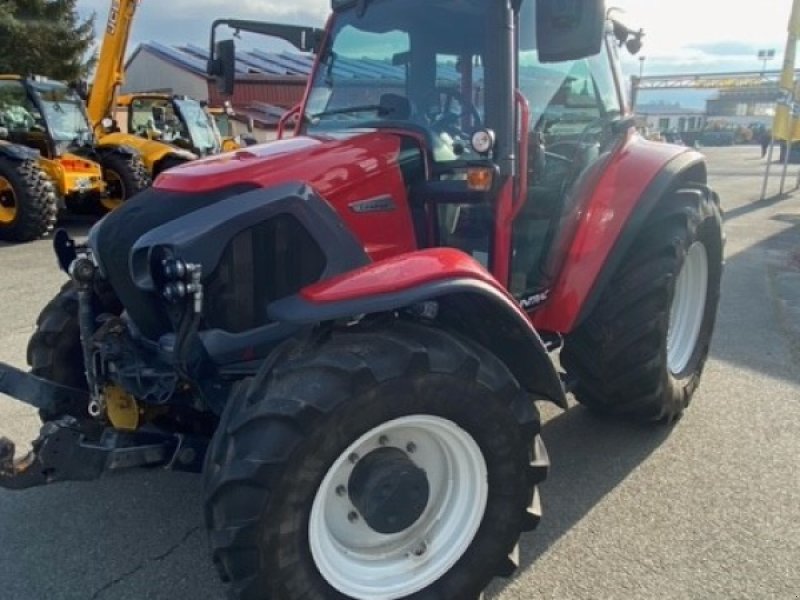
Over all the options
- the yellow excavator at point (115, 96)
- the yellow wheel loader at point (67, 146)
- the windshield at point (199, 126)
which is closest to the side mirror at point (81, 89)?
the yellow excavator at point (115, 96)

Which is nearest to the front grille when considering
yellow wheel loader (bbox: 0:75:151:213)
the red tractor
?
the red tractor

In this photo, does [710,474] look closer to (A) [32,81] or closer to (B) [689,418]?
(B) [689,418]

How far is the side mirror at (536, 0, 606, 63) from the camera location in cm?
234

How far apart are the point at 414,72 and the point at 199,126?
1138 centimetres

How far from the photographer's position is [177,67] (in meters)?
31.1

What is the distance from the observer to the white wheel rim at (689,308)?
13.5 ft

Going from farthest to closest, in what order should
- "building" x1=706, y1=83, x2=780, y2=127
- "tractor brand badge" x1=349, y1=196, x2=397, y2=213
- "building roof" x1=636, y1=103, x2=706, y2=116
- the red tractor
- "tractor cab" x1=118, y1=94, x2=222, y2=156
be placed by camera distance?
"building" x1=706, y1=83, x2=780, y2=127, "building roof" x1=636, y1=103, x2=706, y2=116, "tractor cab" x1=118, y1=94, x2=222, y2=156, "tractor brand badge" x1=349, y1=196, x2=397, y2=213, the red tractor

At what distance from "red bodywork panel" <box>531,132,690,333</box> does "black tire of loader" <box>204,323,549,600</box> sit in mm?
887

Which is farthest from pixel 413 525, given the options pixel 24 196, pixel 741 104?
pixel 741 104

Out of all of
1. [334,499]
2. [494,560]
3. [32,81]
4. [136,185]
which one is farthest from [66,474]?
[32,81]

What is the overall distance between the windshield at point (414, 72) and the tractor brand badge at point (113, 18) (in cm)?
873

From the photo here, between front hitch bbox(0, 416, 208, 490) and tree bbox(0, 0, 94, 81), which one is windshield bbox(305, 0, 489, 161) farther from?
tree bbox(0, 0, 94, 81)

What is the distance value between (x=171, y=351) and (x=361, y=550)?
93 cm

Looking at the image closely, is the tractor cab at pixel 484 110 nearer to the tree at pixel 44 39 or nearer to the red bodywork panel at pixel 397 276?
the red bodywork panel at pixel 397 276
